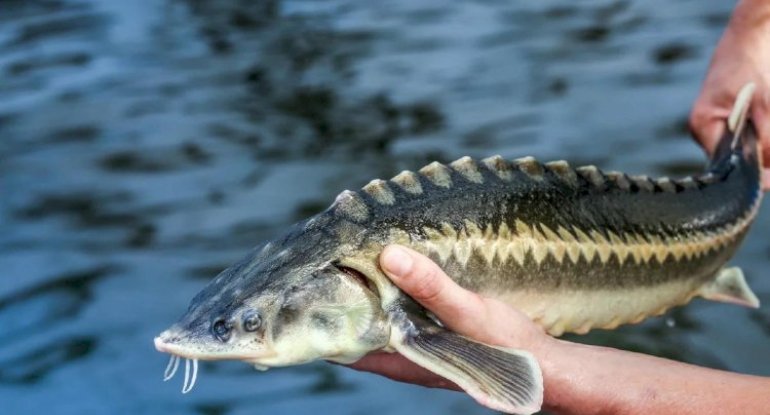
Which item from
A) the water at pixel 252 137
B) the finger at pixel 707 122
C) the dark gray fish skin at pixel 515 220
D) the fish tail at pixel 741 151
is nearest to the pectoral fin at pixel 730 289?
the dark gray fish skin at pixel 515 220

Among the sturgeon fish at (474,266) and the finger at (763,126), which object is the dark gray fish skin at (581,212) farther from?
the finger at (763,126)

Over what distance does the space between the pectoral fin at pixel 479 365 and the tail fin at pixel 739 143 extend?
1.20 metres

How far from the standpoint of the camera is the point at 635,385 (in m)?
2.38

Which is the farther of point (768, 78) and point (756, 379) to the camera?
point (768, 78)

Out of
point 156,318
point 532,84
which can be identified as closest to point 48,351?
point 156,318

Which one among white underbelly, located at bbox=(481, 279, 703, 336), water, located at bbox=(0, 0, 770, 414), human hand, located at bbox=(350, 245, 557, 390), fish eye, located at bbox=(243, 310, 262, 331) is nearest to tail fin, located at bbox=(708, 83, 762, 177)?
white underbelly, located at bbox=(481, 279, 703, 336)

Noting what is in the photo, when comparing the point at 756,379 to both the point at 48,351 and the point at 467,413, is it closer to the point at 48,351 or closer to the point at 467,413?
the point at 467,413

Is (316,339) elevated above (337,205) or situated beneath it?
situated beneath

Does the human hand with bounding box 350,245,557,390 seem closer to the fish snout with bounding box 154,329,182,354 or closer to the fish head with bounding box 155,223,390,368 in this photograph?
the fish head with bounding box 155,223,390,368

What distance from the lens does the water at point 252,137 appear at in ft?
12.4

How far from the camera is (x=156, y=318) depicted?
4090 mm

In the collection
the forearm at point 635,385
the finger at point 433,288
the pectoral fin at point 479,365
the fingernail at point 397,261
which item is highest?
the fingernail at point 397,261

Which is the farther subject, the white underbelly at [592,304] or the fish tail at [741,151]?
the fish tail at [741,151]

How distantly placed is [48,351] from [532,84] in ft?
11.0
